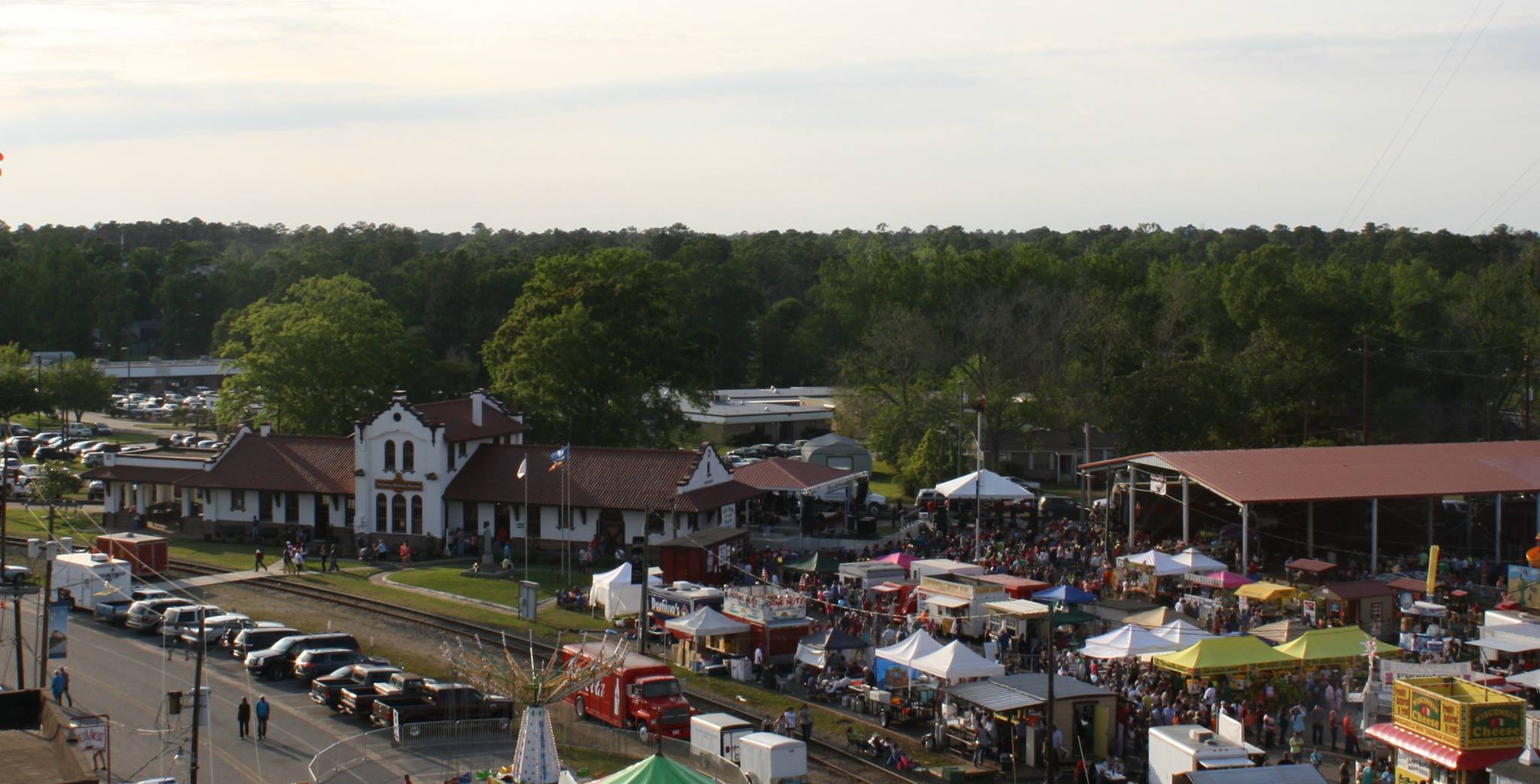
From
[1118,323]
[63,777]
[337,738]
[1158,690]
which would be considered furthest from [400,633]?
[1118,323]

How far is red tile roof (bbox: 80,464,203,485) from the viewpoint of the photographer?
56.6 meters

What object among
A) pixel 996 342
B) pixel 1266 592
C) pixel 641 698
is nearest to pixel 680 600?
pixel 641 698

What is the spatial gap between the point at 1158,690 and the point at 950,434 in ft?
116

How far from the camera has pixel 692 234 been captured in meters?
176

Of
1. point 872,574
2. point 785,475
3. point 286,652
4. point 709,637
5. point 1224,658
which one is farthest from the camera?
point 785,475

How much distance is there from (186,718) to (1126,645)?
20572 mm

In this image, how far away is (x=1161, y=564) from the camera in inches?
1682

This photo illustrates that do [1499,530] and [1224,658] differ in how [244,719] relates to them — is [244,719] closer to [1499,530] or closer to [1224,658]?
[1224,658]

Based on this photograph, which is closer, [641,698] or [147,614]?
[641,698]

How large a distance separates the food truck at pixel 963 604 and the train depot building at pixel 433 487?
450 inches

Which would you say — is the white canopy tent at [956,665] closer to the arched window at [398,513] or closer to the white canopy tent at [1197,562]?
the white canopy tent at [1197,562]

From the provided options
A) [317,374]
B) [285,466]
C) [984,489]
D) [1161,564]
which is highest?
[317,374]

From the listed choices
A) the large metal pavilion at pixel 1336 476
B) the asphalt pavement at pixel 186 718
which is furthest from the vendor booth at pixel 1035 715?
the large metal pavilion at pixel 1336 476

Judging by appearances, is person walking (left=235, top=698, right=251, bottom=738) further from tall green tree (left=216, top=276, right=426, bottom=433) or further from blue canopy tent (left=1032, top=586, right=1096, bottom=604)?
tall green tree (left=216, top=276, right=426, bottom=433)
